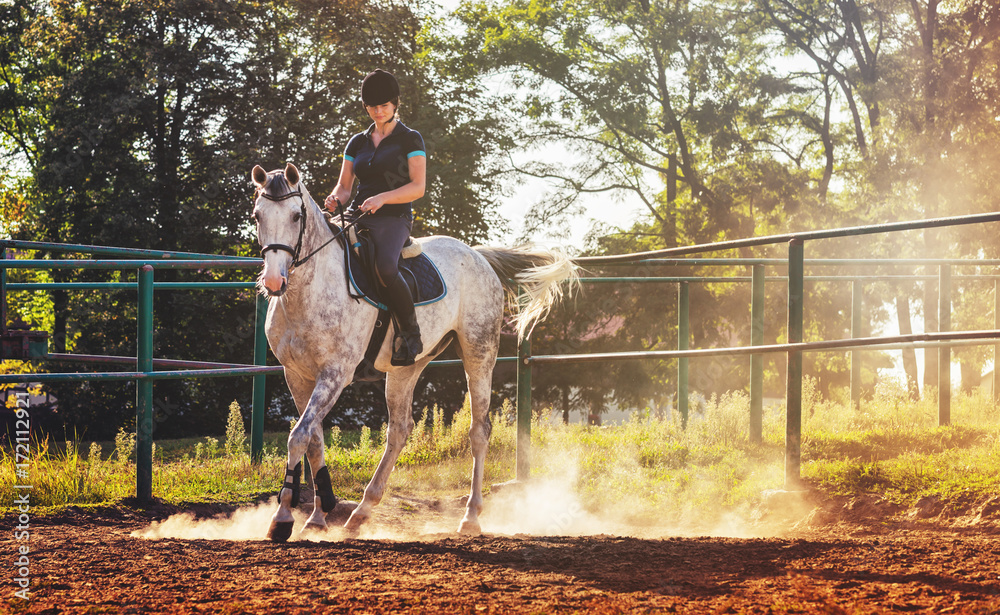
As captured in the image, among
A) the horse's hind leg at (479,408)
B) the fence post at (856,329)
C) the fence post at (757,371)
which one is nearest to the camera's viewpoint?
the horse's hind leg at (479,408)

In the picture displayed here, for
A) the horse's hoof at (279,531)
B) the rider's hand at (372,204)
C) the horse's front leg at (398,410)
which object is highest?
the rider's hand at (372,204)

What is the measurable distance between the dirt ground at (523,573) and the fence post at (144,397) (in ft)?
2.80

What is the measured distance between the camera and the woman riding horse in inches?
188

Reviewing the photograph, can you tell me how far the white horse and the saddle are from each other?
0.17 ft

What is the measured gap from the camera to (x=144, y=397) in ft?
17.8

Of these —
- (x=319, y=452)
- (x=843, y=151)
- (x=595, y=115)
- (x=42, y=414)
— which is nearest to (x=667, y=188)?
(x=595, y=115)

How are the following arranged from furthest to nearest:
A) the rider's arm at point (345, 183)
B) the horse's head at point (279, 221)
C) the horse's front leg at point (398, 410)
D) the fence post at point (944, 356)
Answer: the fence post at point (944, 356) < the horse's front leg at point (398, 410) < the rider's arm at point (345, 183) < the horse's head at point (279, 221)

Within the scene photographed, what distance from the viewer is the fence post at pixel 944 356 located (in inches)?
296

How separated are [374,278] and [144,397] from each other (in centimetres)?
192

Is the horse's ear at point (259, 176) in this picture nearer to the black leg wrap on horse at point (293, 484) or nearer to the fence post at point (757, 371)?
the black leg wrap on horse at point (293, 484)

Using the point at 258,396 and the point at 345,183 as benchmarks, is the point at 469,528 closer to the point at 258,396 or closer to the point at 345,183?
the point at 345,183

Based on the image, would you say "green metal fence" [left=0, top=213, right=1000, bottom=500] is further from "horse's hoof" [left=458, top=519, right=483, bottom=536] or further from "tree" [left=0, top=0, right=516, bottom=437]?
"tree" [left=0, top=0, right=516, bottom=437]

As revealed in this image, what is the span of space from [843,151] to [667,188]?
5458 millimetres

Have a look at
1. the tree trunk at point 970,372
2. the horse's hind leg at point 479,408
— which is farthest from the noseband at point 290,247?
the tree trunk at point 970,372
